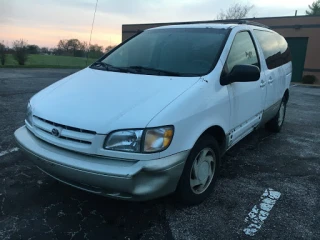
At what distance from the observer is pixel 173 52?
3215 millimetres

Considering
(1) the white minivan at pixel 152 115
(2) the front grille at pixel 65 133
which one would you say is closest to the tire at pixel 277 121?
(1) the white minivan at pixel 152 115

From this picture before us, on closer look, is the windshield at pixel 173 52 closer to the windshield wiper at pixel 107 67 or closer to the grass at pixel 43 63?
the windshield wiper at pixel 107 67

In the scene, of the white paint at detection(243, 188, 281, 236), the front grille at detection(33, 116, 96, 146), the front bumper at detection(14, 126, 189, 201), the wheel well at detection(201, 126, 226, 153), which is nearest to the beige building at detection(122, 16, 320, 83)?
the white paint at detection(243, 188, 281, 236)

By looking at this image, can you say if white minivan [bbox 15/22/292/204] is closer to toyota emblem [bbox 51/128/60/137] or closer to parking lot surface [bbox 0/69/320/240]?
toyota emblem [bbox 51/128/60/137]

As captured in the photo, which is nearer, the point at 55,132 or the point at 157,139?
the point at 157,139

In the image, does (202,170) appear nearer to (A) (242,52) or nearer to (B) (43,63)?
(A) (242,52)

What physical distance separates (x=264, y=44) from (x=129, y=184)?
3.09m

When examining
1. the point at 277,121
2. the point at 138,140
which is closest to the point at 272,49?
the point at 277,121

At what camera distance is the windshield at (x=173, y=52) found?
2.94 metres

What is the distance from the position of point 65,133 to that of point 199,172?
1238mm

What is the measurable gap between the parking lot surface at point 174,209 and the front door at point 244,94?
0.58m

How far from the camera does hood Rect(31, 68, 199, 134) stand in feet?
7.21

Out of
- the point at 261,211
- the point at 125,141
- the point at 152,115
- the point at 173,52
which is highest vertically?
the point at 173,52

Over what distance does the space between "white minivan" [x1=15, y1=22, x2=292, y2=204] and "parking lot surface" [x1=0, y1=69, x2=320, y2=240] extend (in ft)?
0.90
